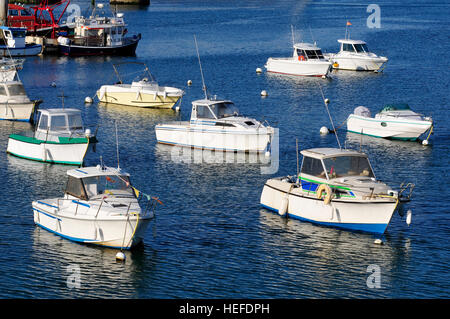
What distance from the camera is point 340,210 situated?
35812 mm

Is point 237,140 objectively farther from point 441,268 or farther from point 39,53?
point 39,53

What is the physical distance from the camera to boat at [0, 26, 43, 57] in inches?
3799

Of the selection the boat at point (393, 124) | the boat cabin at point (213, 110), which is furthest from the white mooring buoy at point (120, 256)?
the boat at point (393, 124)

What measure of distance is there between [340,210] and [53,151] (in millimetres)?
19526

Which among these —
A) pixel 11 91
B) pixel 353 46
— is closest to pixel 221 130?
pixel 11 91

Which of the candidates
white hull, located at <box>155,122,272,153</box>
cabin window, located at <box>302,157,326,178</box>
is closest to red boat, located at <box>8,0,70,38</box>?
white hull, located at <box>155,122,272,153</box>

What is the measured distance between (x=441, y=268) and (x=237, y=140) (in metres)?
19.9

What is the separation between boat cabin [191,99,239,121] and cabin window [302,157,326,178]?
13790 mm

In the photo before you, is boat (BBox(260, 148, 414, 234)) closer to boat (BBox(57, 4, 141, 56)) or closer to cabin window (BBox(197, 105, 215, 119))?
cabin window (BBox(197, 105, 215, 119))

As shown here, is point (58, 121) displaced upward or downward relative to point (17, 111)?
upward

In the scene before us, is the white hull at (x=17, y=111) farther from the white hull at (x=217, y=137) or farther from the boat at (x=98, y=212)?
the boat at (x=98, y=212)

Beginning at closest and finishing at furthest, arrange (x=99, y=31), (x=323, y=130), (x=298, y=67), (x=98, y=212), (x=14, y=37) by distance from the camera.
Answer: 1. (x=98, y=212)
2. (x=323, y=130)
3. (x=298, y=67)
4. (x=14, y=37)
5. (x=99, y=31)

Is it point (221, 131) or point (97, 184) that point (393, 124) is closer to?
point (221, 131)
